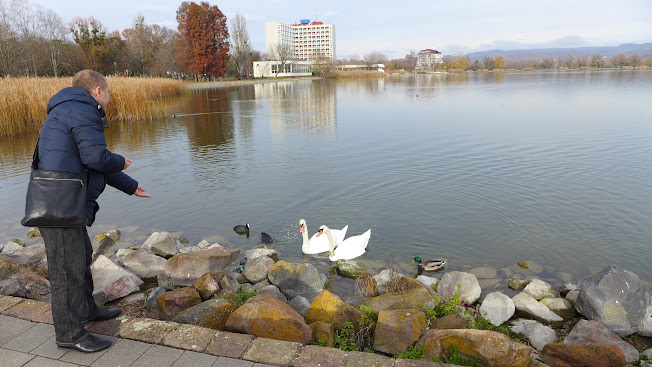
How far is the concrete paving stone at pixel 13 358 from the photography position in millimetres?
3109

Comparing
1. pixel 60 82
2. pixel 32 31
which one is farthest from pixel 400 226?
pixel 32 31

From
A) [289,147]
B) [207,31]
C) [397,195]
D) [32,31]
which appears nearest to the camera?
[397,195]

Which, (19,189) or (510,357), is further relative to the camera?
(19,189)

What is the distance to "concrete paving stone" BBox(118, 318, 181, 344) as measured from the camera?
133 inches

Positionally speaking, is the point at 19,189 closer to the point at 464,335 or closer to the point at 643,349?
the point at 464,335

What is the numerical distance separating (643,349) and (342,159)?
992 cm

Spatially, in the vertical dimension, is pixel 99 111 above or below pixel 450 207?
above

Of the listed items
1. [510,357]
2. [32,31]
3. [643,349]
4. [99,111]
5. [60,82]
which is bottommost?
[643,349]

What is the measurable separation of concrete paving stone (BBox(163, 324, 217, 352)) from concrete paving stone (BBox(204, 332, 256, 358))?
60 millimetres

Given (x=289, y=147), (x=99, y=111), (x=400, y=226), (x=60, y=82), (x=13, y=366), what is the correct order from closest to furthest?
(x=13, y=366) → (x=99, y=111) → (x=400, y=226) → (x=289, y=147) → (x=60, y=82)

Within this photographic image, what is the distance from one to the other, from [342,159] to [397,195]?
13.1ft

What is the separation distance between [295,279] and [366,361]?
3072 mm

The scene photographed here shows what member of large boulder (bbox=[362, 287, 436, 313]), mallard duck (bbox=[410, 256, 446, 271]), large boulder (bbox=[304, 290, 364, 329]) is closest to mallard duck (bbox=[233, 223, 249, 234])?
mallard duck (bbox=[410, 256, 446, 271])

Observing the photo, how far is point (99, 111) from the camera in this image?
11.0 ft
